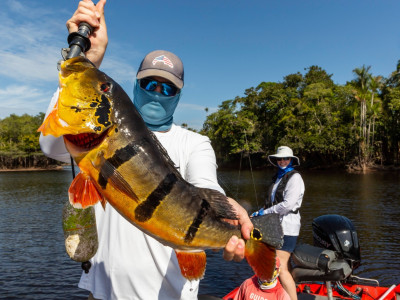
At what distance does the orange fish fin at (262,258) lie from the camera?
2.37m

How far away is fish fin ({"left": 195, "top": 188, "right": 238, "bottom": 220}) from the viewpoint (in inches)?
85.4

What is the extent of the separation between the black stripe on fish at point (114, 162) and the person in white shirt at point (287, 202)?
190 inches

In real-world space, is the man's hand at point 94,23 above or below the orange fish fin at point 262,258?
above

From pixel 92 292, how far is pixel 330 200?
963 inches

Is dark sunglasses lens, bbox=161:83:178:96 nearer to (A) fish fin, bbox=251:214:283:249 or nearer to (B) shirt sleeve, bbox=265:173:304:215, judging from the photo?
(A) fish fin, bbox=251:214:283:249

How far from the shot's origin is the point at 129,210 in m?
1.83

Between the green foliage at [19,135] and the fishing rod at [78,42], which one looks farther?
the green foliage at [19,135]

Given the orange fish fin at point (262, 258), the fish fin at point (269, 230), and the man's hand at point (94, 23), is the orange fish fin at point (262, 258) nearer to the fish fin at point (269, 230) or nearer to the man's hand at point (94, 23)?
the fish fin at point (269, 230)

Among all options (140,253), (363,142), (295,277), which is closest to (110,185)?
(140,253)

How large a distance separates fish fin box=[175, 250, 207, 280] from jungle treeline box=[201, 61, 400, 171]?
146 feet

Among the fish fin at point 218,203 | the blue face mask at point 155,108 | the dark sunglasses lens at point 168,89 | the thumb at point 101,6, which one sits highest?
the thumb at point 101,6

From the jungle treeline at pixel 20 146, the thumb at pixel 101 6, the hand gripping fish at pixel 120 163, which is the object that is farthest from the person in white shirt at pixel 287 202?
the jungle treeline at pixel 20 146

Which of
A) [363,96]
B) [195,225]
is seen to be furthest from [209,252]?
[363,96]

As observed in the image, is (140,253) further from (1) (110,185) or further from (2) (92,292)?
(1) (110,185)
